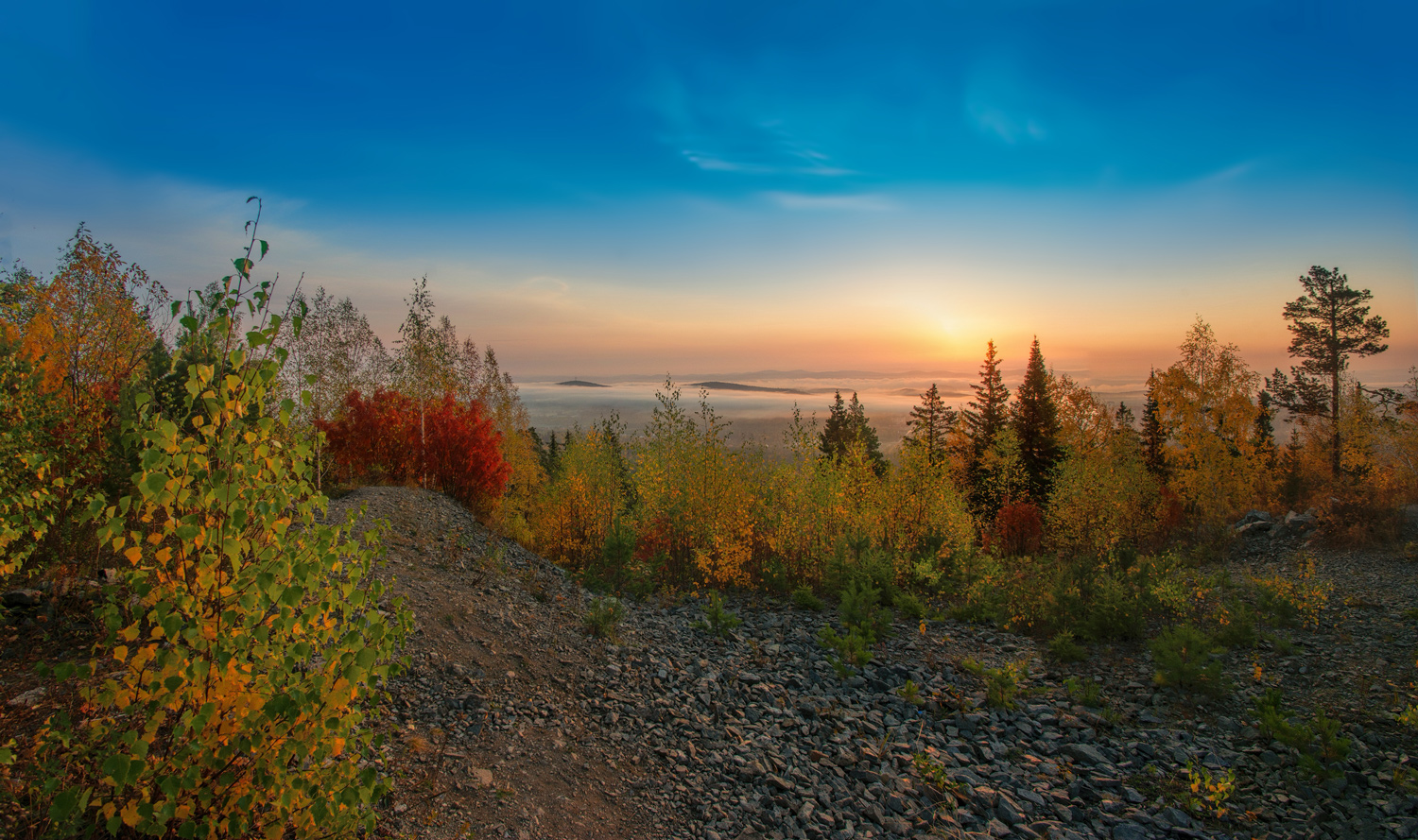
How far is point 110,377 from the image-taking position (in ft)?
25.2

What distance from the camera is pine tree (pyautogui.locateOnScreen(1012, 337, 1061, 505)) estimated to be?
26766 millimetres

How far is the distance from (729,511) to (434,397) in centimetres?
1219

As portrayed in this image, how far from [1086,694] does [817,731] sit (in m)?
3.99

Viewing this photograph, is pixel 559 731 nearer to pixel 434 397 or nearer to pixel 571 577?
pixel 571 577

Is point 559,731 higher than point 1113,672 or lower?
higher

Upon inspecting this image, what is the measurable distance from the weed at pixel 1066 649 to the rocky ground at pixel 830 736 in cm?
19

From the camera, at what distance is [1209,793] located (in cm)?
595

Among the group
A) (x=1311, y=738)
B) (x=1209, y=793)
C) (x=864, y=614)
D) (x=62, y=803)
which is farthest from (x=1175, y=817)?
(x=62, y=803)

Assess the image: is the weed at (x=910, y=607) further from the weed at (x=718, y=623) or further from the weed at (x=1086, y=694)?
the weed at (x=718, y=623)

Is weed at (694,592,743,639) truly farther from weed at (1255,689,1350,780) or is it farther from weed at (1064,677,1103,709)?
weed at (1255,689,1350,780)

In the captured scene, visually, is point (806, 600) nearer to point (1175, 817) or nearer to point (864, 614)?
point (864, 614)

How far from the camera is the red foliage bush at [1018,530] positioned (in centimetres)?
2188

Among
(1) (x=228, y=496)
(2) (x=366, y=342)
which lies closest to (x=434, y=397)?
(2) (x=366, y=342)

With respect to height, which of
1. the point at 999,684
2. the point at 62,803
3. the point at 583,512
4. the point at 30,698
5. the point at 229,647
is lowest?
the point at 999,684
